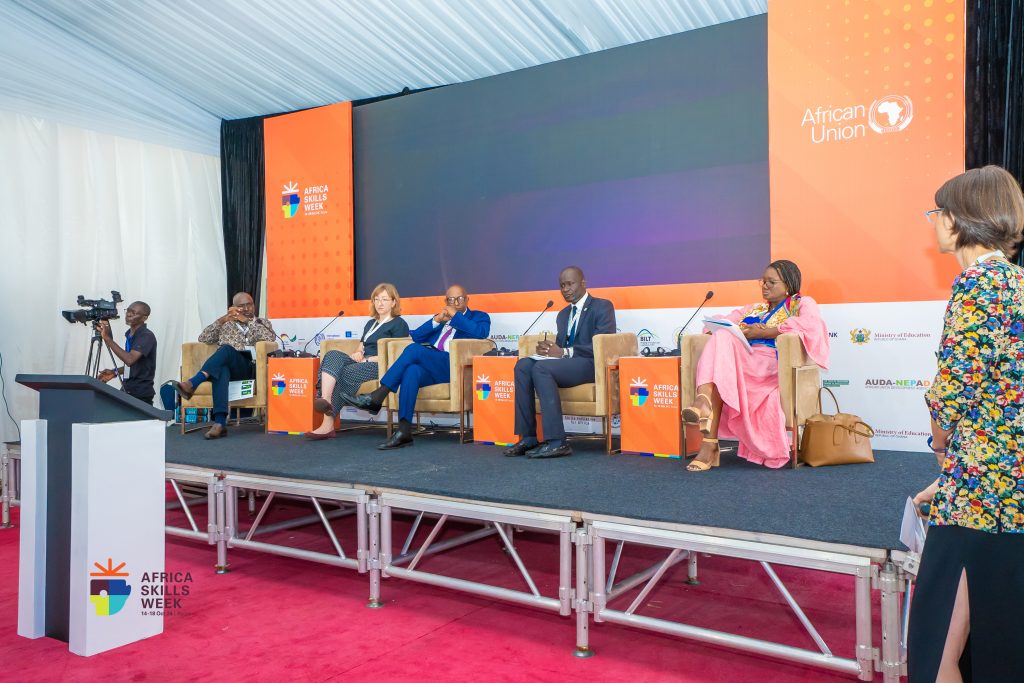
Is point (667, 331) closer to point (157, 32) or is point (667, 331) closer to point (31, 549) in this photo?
point (31, 549)

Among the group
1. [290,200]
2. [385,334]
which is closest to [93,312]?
[290,200]

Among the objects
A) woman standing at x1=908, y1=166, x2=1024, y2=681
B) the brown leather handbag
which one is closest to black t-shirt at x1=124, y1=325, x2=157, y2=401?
the brown leather handbag

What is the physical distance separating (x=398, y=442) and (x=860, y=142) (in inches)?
125

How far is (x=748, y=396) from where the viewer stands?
3.62 m

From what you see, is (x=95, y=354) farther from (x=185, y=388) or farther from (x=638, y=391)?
(x=638, y=391)

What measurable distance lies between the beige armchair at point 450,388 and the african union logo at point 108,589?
91.0 inches

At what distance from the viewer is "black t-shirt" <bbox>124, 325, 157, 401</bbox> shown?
5461 mm

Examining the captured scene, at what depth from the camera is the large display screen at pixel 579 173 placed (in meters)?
4.78

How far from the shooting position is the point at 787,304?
3.88m

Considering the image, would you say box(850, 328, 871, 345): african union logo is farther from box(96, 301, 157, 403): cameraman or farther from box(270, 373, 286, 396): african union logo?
box(96, 301, 157, 403): cameraman

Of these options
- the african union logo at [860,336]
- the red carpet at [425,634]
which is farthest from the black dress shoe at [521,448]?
the african union logo at [860,336]

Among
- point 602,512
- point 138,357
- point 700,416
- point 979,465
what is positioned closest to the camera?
point 979,465

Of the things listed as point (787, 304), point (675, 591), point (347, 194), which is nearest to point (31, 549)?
point (675, 591)

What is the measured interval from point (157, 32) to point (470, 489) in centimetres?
497
